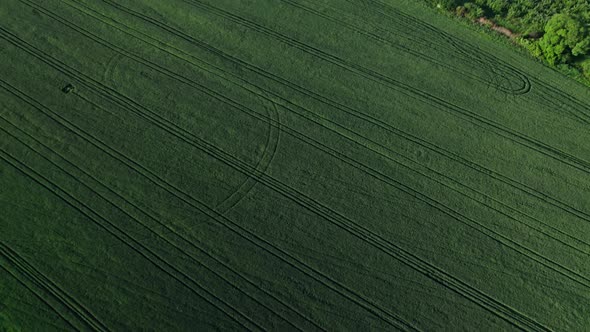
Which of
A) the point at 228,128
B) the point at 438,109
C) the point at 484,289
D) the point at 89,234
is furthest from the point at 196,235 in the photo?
the point at 438,109

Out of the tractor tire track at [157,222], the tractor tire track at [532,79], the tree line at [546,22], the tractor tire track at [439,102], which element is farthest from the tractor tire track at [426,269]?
the tree line at [546,22]

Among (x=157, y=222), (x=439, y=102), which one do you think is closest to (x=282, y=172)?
(x=157, y=222)

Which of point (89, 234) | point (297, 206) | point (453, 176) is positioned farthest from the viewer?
point (453, 176)

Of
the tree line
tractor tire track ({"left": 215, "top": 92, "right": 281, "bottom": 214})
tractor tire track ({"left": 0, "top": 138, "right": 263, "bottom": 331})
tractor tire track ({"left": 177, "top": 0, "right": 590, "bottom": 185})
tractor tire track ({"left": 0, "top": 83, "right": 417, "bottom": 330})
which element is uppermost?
the tree line

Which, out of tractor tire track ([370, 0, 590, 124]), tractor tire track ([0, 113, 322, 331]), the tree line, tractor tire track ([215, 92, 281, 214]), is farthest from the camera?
the tree line

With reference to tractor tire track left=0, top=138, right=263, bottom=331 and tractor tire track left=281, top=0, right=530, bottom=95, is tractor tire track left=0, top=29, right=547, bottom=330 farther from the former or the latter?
tractor tire track left=281, top=0, right=530, bottom=95

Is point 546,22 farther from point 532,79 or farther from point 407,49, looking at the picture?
point 407,49

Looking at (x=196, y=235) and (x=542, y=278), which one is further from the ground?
(x=542, y=278)

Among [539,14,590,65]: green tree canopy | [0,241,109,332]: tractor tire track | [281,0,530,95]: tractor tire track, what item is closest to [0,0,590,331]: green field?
[0,241,109,332]: tractor tire track

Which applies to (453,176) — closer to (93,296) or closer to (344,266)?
(344,266)
